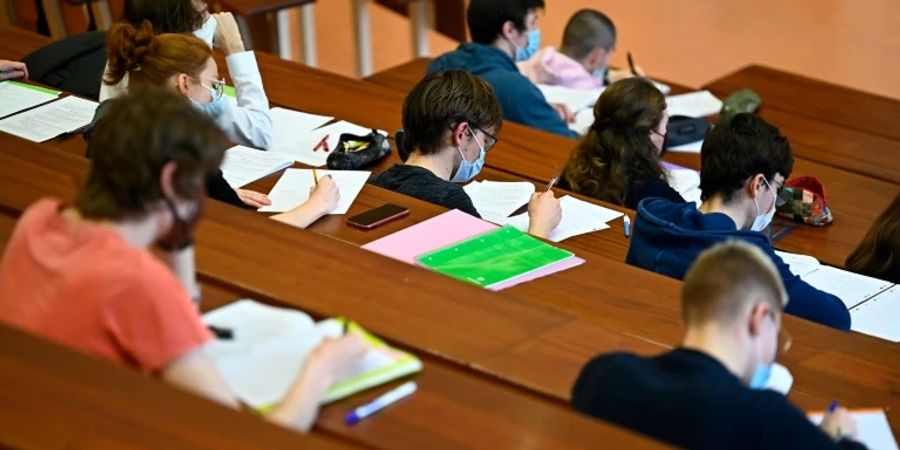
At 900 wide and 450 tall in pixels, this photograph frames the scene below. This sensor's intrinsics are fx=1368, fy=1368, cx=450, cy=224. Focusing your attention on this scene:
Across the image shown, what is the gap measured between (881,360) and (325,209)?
4.08ft

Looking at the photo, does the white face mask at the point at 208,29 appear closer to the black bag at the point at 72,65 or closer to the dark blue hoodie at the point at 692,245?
the black bag at the point at 72,65

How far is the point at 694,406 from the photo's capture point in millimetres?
1904

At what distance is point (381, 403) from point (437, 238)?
105 centimetres

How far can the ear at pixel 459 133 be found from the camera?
3.45m

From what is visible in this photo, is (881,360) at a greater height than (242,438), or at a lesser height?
lesser

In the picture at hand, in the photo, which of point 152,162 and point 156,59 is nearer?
point 152,162

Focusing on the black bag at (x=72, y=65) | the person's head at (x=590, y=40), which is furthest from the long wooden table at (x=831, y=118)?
the black bag at (x=72, y=65)

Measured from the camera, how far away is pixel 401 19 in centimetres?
795

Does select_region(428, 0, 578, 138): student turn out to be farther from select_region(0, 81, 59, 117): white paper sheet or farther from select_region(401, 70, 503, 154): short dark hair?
select_region(0, 81, 59, 117): white paper sheet

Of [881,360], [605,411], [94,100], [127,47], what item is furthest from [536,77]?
[605,411]

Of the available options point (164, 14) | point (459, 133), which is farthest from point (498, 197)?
point (164, 14)

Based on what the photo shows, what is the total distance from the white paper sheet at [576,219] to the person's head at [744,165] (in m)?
0.31

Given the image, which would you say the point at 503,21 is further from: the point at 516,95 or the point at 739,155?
the point at 739,155

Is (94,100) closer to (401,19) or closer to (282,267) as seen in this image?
(282,267)
